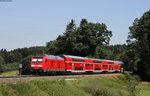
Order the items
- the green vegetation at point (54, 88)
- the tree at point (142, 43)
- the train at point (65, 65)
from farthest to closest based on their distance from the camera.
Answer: the tree at point (142, 43) < the train at point (65, 65) < the green vegetation at point (54, 88)

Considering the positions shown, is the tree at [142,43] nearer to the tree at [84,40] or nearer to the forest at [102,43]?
the forest at [102,43]

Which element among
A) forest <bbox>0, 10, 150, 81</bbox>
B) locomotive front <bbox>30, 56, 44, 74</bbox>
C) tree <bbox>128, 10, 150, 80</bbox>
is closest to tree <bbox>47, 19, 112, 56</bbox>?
forest <bbox>0, 10, 150, 81</bbox>

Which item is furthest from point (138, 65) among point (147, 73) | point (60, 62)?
point (60, 62)

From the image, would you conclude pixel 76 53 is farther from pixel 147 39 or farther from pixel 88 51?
pixel 147 39

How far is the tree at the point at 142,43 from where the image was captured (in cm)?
8620

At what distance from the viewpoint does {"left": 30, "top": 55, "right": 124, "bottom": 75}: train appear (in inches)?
1843

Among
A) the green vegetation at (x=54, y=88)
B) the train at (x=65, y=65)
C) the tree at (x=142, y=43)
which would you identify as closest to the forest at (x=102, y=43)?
the tree at (x=142, y=43)

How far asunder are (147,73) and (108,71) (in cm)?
1154

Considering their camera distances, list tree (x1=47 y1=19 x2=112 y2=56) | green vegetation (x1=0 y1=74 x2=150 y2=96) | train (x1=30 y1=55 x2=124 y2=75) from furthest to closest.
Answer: tree (x1=47 y1=19 x2=112 y2=56) < train (x1=30 y1=55 x2=124 y2=75) < green vegetation (x1=0 y1=74 x2=150 y2=96)

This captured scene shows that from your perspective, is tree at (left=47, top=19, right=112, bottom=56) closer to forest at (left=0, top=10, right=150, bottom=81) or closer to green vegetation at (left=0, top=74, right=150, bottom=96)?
forest at (left=0, top=10, right=150, bottom=81)

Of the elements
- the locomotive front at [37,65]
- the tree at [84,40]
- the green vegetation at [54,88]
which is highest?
the tree at [84,40]

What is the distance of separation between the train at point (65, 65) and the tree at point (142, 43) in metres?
9.86

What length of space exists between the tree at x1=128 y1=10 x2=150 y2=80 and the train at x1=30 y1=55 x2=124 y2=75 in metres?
9.86

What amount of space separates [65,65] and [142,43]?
128 feet
